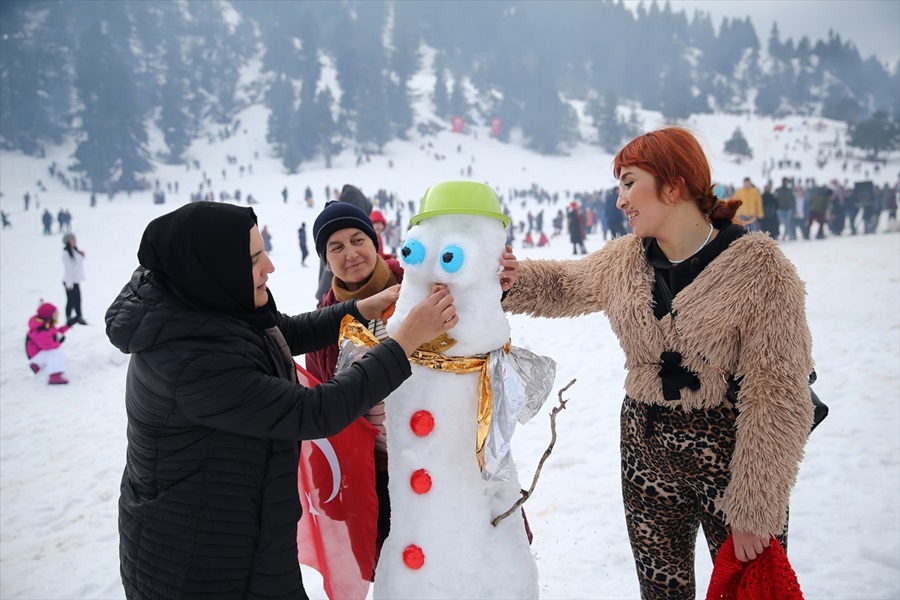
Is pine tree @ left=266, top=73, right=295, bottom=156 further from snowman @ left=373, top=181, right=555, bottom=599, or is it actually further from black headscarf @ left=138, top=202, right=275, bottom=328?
black headscarf @ left=138, top=202, right=275, bottom=328

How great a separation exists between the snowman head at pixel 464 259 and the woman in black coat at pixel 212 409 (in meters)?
0.21

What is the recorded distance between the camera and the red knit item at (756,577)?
1.40 meters

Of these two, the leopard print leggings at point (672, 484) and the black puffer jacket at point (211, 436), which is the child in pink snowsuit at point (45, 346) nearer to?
the black puffer jacket at point (211, 436)

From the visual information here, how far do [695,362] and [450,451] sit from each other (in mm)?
735

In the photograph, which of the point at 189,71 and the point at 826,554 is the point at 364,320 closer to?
the point at 826,554

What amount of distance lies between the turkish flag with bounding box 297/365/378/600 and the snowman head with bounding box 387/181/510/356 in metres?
0.49

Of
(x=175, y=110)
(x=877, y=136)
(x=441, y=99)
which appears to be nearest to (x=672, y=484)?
(x=877, y=136)

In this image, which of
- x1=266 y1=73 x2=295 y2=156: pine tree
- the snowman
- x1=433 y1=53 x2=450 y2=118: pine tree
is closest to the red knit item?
the snowman

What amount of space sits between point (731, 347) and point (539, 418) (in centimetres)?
296

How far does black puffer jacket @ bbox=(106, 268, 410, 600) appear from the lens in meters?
1.20

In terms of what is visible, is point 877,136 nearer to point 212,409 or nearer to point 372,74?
point 372,74

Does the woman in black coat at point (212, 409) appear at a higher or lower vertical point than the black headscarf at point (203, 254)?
lower

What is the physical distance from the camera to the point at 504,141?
5662 cm

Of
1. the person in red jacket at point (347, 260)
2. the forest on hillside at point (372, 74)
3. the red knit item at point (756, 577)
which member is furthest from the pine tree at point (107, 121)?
the red knit item at point (756, 577)
